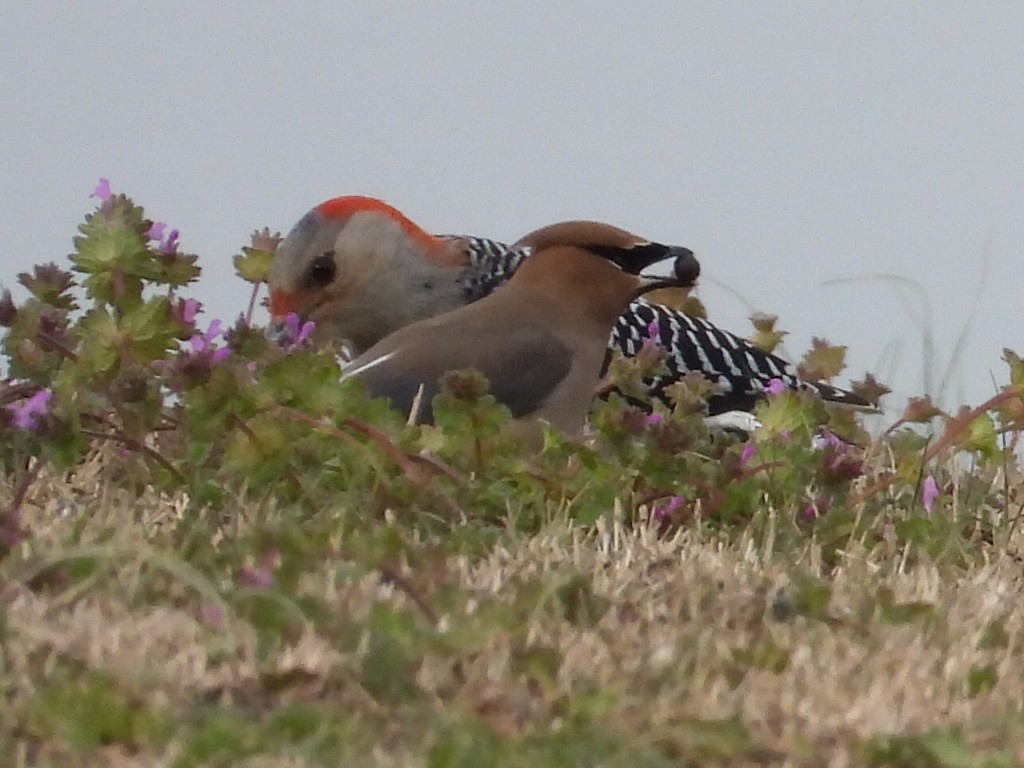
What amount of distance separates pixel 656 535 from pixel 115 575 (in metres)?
1.48

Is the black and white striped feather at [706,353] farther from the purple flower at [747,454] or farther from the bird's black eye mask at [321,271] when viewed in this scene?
the purple flower at [747,454]

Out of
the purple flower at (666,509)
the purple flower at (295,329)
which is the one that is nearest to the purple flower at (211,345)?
the purple flower at (666,509)

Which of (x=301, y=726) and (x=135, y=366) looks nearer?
(x=301, y=726)

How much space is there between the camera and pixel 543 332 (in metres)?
5.80

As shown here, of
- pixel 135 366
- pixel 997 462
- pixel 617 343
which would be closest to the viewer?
pixel 135 366

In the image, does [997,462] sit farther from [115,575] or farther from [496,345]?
[115,575]

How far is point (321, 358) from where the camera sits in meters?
4.62

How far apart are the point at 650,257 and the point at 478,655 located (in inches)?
131

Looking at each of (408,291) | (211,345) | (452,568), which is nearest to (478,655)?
(452,568)

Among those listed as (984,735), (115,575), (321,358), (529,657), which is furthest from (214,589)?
(321,358)

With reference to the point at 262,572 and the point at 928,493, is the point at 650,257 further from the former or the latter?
the point at 262,572

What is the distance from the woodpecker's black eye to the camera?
291 inches

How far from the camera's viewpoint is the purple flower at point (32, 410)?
15.1 feet

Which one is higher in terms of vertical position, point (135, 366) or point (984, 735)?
point (135, 366)
